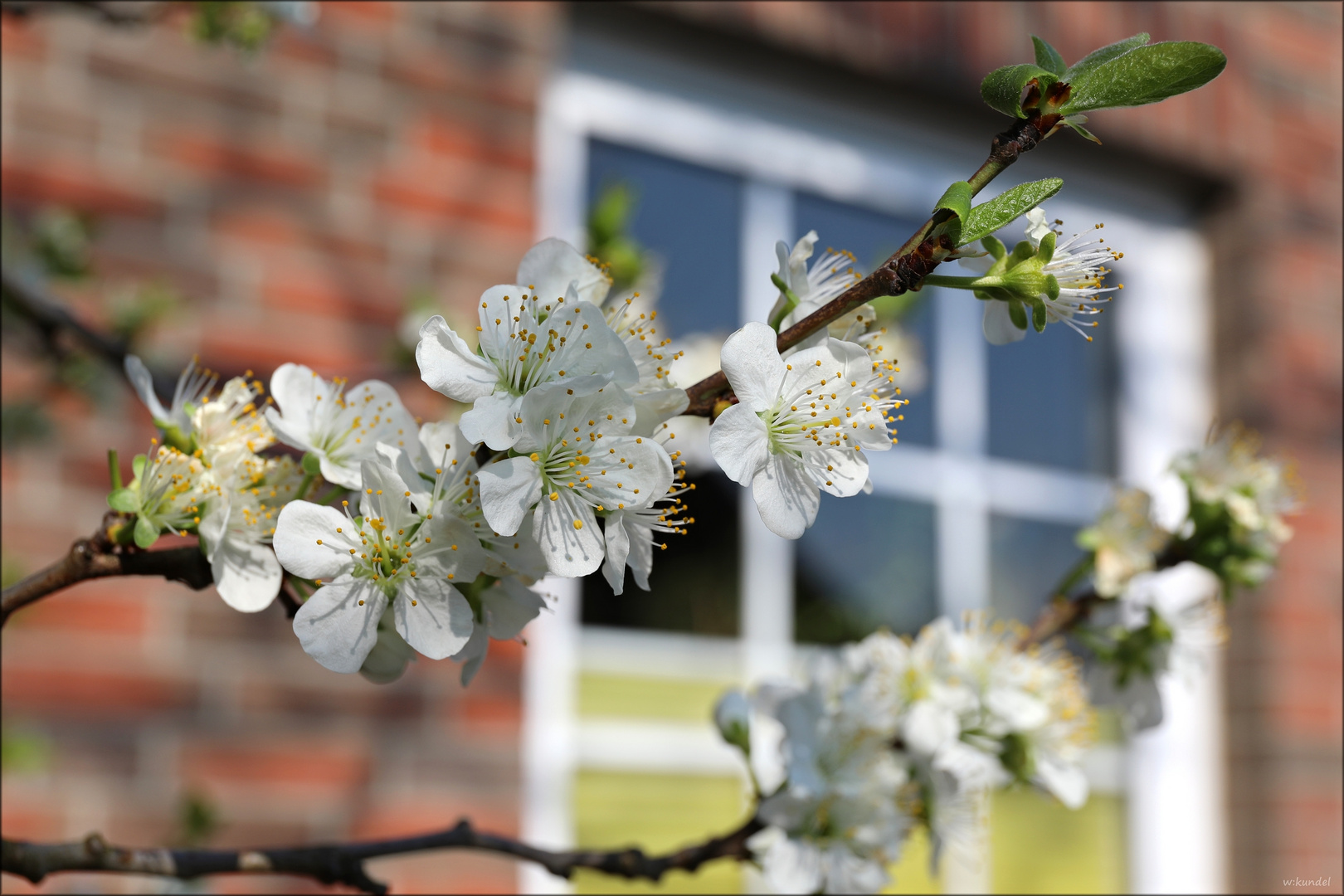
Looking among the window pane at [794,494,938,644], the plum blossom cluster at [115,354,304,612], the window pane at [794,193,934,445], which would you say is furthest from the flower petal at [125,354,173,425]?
the window pane at [794,193,934,445]

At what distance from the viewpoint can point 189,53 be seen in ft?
5.39

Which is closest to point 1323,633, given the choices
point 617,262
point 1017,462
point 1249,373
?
point 1249,373

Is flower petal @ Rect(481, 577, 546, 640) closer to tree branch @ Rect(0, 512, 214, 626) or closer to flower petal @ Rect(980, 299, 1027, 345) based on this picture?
tree branch @ Rect(0, 512, 214, 626)

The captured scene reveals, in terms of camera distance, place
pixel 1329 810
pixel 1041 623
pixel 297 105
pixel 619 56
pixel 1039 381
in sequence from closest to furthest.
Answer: pixel 1041 623 → pixel 297 105 → pixel 619 56 → pixel 1329 810 → pixel 1039 381

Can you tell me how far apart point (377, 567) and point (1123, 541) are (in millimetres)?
619

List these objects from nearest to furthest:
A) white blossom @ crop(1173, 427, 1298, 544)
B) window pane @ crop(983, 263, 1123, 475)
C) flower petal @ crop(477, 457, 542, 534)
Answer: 1. flower petal @ crop(477, 457, 542, 534)
2. white blossom @ crop(1173, 427, 1298, 544)
3. window pane @ crop(983, 263, 1123, 475)

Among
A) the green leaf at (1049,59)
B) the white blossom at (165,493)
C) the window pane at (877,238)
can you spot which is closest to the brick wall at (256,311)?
the window pane at (877,238)

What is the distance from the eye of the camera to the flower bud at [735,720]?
821 mm

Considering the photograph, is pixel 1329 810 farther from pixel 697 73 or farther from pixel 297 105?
pixel 297 105

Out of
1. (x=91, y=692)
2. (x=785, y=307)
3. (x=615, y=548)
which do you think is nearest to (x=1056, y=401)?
(x=91, y=692)

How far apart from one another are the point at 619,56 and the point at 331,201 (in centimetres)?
59

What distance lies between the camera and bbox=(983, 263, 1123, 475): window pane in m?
2.38

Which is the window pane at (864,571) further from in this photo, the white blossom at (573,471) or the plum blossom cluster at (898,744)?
the white blossom at (573,471)

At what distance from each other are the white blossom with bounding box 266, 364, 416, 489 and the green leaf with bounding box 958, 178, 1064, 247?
0.27 m
